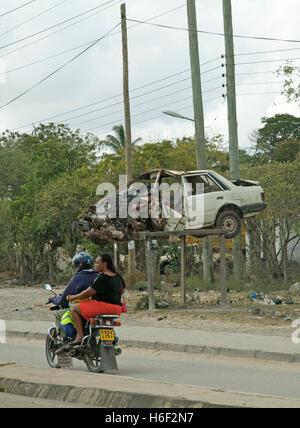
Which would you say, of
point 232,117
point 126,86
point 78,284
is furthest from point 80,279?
point 126,86

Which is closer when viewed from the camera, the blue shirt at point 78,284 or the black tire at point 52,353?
the blue shirt at point 78,284

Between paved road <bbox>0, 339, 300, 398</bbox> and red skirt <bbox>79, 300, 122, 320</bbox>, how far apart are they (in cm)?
96

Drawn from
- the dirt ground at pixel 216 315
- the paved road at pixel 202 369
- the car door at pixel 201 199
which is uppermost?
the car door at pixel 201 199

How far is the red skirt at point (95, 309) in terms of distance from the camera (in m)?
11.2

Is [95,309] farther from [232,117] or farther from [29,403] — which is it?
[232,117]

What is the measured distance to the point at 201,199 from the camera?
21219 mm

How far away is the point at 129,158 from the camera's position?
30812 mm

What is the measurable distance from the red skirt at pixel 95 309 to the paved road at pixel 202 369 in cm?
96

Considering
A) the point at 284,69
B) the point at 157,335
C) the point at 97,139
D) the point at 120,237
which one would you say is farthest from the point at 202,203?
the point at 97,139

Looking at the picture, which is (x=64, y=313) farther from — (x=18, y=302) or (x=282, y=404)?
(x=18, y=302)

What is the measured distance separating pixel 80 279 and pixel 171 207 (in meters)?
9.67

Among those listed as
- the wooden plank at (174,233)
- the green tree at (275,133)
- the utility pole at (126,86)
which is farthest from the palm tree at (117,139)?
the wooden plank at (174,233)

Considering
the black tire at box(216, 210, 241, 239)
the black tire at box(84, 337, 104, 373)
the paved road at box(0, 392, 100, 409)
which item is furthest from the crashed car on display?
the paved road at box(0, 392, 100, 409)

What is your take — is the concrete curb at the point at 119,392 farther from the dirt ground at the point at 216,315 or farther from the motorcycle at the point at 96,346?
the dirt ground at the point at 216,315
